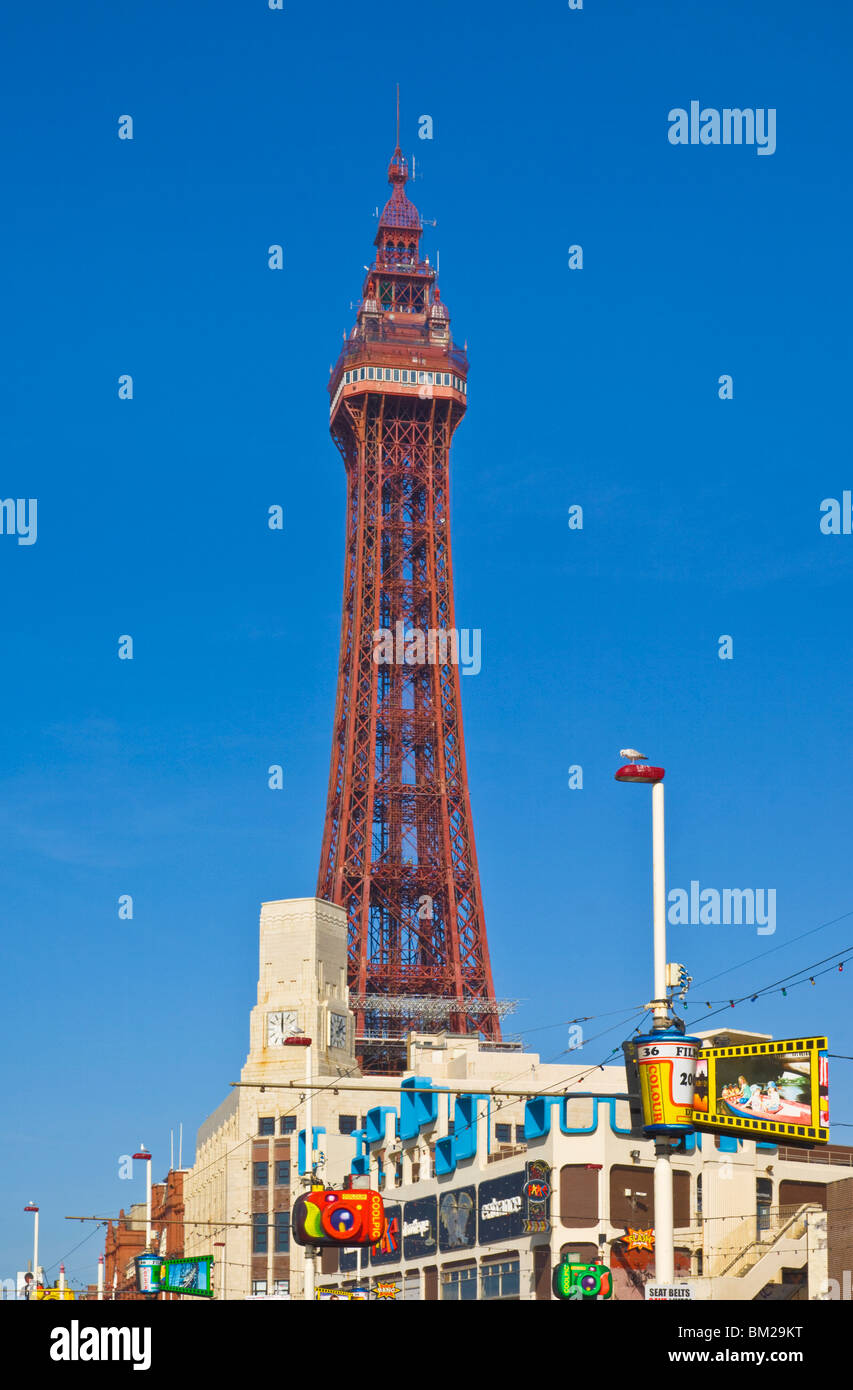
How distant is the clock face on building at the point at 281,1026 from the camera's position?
120312 mm

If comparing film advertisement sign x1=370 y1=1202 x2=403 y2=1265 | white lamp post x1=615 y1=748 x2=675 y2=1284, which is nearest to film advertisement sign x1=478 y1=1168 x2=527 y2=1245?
film advertisement sign x1=370 y1=1202 x2=403 y2=1265

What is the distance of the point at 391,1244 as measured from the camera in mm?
97375

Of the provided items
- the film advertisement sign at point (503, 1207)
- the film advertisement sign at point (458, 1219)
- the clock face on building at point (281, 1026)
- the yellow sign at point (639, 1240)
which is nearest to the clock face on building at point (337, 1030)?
the clock face on building at point (281, 1026)

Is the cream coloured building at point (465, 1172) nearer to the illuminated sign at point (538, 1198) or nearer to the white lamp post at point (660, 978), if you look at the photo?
the illuminated sign at point (538, 1198)

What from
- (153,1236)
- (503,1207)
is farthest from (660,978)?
(153,1236)

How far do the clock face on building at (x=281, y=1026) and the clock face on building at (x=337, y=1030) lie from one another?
2.46 m

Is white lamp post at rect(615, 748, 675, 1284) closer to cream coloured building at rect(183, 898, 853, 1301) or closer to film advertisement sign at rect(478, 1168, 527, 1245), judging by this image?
cream coloured building at rect(183, 898, 853, 1301)

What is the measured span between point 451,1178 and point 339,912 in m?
37.2

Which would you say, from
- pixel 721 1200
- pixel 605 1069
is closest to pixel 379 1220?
pixel 721 1200

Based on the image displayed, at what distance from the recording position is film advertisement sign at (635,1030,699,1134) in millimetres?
Answer: 31688

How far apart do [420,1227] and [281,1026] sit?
2737 cm

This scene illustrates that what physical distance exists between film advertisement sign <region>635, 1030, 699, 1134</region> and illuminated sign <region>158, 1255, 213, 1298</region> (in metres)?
50.3
